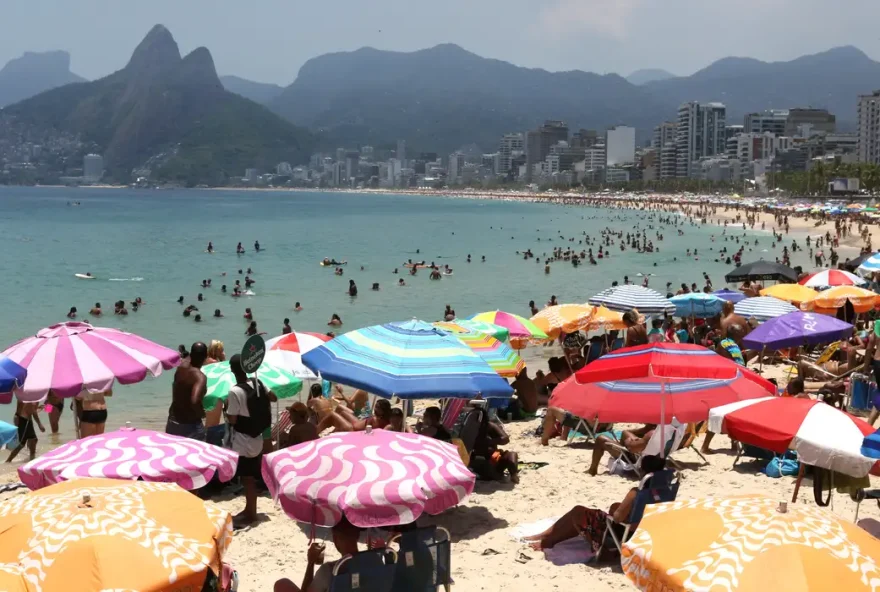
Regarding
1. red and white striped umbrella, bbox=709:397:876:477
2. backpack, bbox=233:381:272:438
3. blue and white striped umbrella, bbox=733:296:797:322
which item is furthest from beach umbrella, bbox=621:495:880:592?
blue and white striped umbrella, bbox=733:296:797:322

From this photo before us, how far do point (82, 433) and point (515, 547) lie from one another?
4.87 m

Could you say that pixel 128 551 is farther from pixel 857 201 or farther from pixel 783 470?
pixel 857 201

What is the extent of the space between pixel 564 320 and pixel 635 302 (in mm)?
1812

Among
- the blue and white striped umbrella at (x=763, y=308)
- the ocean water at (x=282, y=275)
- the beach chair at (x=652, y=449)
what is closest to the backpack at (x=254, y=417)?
the beach chair at (x=652, y=449)

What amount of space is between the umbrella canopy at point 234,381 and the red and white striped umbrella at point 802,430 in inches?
175

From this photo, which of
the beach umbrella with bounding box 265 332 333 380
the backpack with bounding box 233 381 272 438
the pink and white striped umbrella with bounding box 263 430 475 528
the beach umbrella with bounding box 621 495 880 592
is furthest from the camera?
the beach umbrella with bounding box 265 332 333 380

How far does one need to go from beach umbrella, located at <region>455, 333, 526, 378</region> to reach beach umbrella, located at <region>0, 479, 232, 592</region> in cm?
492

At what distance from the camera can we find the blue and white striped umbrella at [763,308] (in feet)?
47.3

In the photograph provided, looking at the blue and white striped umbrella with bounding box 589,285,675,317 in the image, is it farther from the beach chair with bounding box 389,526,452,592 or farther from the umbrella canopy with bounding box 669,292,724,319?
the beach chair with bounding box 389,526,452,592

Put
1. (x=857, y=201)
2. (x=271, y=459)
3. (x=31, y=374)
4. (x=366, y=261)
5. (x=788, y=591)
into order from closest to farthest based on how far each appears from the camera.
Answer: (x=788, y=591) < (x=271, y=459) < (x=31, y=374) < (x=366, y=261) < (x=857, y=201)

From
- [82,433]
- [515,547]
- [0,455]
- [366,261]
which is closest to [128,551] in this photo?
[515,547]

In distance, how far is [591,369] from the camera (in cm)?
668

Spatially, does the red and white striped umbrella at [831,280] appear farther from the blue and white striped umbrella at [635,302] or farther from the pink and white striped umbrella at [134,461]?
the pink and white striped umbrella at [134,461]

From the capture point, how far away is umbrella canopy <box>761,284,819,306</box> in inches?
623
